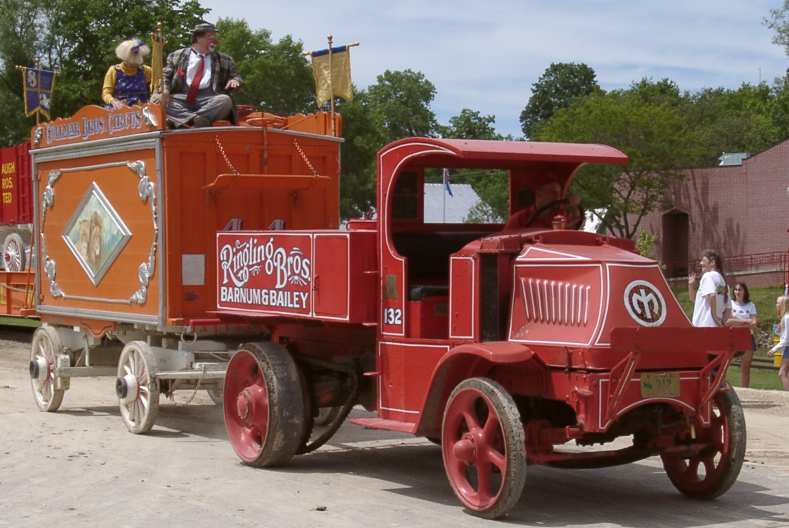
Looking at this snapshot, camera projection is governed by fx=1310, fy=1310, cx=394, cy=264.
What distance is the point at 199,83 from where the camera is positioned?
43.1 feet

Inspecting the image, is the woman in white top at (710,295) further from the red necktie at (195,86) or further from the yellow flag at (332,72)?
the red necktie at (195,86)

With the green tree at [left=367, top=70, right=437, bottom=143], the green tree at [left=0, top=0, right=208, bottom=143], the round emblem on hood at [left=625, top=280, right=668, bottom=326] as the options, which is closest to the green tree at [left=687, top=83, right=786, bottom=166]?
the green tree at [left=367, top=70, right=437, bottom=143]

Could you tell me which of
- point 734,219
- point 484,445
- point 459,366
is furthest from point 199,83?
point 734,219

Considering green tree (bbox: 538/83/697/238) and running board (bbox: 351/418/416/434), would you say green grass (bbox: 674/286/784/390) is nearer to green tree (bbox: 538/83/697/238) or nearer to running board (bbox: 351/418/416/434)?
green tree (bbox: 538/83/697/238)

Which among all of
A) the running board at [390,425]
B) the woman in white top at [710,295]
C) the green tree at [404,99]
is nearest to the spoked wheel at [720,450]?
the running board at [390,425]

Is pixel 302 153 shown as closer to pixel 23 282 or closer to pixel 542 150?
pixel 542 150

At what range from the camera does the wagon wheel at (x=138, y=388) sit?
12523mm

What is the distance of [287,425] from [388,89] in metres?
88.2

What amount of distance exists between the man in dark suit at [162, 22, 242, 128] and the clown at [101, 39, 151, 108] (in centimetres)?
129

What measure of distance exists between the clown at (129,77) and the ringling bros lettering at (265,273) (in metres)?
3.64

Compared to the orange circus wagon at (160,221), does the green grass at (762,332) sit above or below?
below

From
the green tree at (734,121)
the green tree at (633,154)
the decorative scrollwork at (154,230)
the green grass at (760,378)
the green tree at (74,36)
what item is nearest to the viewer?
the decorative scrollwork at (154,230)

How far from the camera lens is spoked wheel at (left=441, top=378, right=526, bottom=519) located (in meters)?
8.20

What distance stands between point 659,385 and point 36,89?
13475mm
